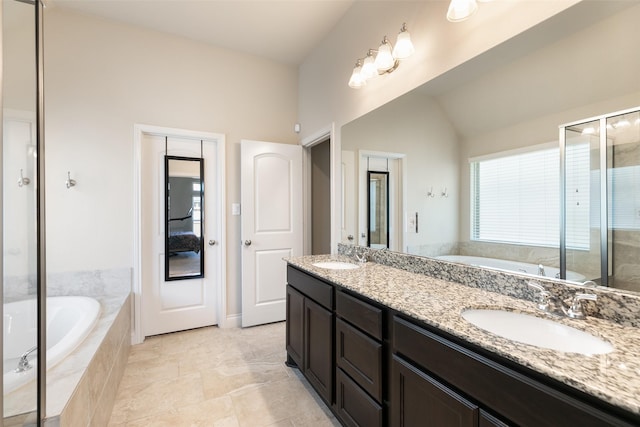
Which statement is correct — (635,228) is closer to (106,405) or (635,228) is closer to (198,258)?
(106,405)

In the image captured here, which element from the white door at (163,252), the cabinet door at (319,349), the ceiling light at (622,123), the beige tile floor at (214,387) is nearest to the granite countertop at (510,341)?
the cabinet door at (319,349)

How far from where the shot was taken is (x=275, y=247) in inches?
126

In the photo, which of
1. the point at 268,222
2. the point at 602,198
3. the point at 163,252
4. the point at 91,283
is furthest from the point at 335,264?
the point at 91,283

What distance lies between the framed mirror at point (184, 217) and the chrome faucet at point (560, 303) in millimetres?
2836

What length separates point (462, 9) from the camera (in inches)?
51.9

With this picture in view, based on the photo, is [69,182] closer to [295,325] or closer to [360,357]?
[295,325]

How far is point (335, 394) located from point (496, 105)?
67.5 inches

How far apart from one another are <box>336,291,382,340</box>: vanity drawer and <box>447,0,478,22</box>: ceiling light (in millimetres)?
1396

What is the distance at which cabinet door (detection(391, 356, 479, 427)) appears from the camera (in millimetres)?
883

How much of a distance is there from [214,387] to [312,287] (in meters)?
1.03

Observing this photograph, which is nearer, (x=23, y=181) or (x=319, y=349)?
(x=23, y=181)

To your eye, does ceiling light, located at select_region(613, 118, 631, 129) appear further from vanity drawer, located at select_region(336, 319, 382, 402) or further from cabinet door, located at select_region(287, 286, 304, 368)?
cabinet door, located at select_region(287, 286, 304, 368)

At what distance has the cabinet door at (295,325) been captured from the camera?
1.97 metres

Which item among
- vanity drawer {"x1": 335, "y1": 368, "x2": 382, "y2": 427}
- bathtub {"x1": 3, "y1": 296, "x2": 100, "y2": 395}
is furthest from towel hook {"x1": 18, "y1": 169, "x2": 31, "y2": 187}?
vanity drawer {"x1": 335, "y1": 368, "x2": 382, "y2": 427}
